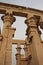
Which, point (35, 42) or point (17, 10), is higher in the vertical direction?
point (17, 10)

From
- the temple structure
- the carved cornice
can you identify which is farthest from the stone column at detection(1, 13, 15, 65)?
the carved cornice

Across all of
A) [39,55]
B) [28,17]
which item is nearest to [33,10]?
[28,17]

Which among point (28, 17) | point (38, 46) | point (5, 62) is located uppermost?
point (28, 17)

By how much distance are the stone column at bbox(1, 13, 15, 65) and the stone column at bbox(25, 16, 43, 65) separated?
0.54 m

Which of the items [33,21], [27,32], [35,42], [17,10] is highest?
[17,10]

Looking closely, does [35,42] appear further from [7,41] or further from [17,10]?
[17,10]

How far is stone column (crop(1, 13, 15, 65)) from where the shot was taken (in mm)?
4035

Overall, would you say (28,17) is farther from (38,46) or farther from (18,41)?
(18,41)

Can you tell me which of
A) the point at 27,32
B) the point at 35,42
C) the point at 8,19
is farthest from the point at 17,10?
the point at 35,42

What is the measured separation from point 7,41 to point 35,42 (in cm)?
74

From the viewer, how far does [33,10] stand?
215 inches

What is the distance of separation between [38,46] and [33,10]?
146 centimetres

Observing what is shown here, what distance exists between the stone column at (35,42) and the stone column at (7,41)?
1.78 ft

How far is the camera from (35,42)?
4.53 m
